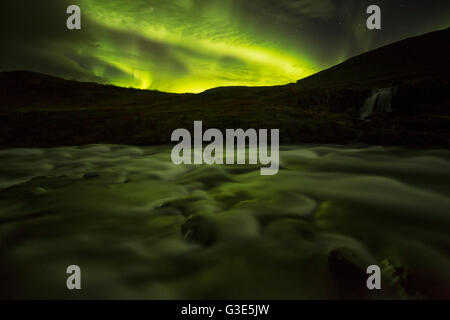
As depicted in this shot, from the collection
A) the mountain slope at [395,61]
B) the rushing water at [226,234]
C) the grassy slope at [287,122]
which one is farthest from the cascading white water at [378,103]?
the mountain slope at [395,61]

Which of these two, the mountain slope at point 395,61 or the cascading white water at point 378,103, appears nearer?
the cascading white water at point 378,103

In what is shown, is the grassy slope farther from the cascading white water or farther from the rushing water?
the rushing water

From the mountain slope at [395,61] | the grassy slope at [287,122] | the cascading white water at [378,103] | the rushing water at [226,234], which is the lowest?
the rushing water at [226,234]

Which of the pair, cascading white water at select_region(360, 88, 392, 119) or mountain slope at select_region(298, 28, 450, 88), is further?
mountain slope at select_region(298, 28, 450, 88)

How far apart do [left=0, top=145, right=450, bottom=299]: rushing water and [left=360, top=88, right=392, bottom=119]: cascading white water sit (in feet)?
37.4

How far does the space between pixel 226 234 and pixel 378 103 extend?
16235mm

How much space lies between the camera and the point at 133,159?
24.4ft

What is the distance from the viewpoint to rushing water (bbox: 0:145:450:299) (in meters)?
2.03

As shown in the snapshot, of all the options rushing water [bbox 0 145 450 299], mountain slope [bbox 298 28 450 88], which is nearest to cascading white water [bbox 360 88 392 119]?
rushing water [bbox 0 145 450 299]

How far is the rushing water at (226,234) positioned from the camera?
203 cm

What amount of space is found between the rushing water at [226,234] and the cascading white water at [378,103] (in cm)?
1139

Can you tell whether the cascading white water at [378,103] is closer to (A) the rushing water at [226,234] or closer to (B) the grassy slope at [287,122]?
(B) the grassy slope at [287,122]

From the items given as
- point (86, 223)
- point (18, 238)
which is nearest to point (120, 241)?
point (86, 223)
